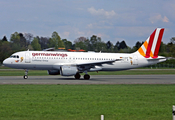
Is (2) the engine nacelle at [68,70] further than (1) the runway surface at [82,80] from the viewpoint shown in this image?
Yes

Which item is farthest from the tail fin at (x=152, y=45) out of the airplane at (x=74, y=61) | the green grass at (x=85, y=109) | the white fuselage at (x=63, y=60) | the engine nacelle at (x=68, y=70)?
the green grass at (x=85, y=109)

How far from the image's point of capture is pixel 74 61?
133 ft

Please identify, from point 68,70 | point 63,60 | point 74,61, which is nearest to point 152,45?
point 74,61

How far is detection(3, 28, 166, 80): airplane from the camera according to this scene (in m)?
38.8

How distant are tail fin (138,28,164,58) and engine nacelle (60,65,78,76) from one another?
12487 millimetres

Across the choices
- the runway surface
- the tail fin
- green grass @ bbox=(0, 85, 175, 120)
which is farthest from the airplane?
green grass @ bbox=(0, 85, 175, 120)

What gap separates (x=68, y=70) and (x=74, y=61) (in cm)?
349

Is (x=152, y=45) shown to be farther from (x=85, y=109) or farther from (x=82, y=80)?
(x=85, y=109)

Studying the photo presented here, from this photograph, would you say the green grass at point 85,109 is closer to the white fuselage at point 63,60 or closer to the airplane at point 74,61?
the airplane at point 74,61

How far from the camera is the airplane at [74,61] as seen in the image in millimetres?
38844

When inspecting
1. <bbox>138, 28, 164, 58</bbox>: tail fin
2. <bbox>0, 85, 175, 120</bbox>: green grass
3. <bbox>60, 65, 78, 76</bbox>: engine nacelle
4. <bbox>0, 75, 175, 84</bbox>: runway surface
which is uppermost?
<bbox>138, 28, 164, 58</bbox>: tail fin

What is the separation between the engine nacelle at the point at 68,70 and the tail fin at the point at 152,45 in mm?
12487

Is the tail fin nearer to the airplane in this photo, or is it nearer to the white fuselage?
the airplane

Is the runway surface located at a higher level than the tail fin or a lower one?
lower
